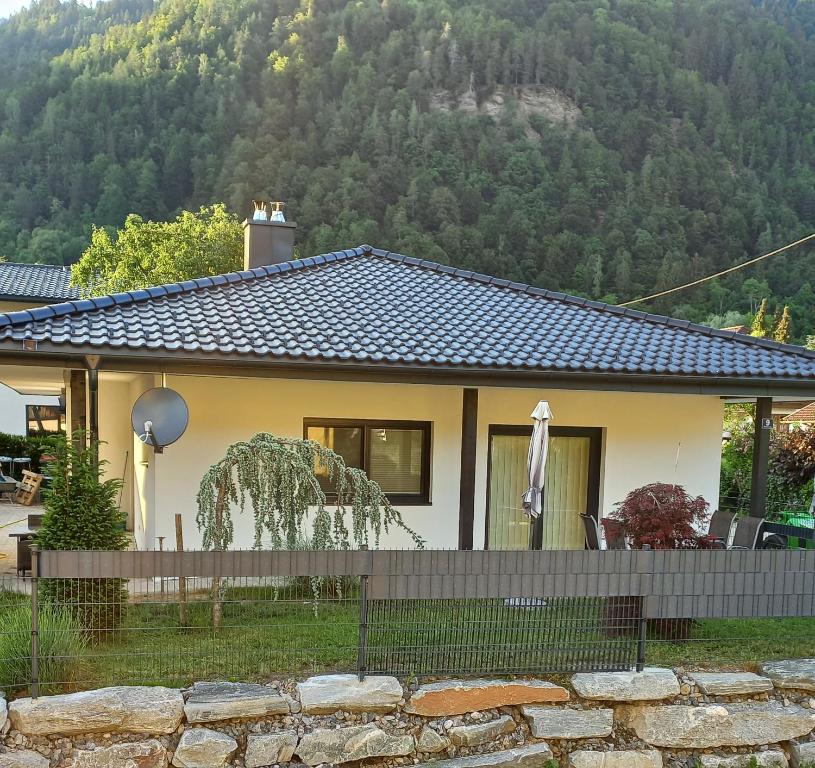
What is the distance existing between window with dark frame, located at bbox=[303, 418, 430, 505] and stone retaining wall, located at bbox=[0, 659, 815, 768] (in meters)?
4.34

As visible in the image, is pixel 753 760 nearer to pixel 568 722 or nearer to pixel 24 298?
pixel 568 722

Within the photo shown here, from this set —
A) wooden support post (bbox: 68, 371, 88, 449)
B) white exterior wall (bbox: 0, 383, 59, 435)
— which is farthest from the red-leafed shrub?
white exterior wall (bbox: 0, 383, 59, 435)

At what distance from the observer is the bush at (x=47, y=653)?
18.9 ft

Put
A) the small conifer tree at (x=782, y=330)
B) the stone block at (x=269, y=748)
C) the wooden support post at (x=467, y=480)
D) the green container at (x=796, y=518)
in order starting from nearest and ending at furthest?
the stone block at (x=269, y=748), the wooden support post at (x=467, y=480), the green container at (x=796, y=518), the small conifer tree at (x=782, y=330)

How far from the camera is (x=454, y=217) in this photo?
46844mm

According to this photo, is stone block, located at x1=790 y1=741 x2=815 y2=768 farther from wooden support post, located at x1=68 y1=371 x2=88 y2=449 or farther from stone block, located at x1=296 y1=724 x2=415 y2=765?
wooden support post, located at x1=68 y1=371 x2=88 y2=449

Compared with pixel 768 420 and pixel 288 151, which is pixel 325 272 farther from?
pixel 288 151

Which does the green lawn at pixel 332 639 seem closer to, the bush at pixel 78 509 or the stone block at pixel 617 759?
the bush at pixel 78 509

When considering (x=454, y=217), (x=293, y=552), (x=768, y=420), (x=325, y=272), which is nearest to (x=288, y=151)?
(x=454, y=217)

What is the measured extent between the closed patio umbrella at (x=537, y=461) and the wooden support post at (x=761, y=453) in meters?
3.71

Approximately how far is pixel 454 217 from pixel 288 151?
14600 millimetres

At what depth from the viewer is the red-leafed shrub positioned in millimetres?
7586

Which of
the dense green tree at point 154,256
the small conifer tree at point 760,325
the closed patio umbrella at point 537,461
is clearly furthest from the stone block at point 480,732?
the small conifer tree at point 760,325

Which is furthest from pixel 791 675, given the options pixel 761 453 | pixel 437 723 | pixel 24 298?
pixel 24 298
